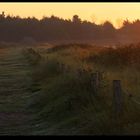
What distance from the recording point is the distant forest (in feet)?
408

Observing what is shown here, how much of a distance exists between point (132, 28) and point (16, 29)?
39.1 m

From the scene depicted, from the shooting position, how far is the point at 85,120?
12062 millimetres

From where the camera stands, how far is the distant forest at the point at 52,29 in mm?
124375

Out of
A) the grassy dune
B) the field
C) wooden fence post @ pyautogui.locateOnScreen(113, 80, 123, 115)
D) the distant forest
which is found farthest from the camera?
the distant forest

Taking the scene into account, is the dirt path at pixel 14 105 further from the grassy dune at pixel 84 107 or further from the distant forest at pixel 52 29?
the distant forest at pixel 52 29

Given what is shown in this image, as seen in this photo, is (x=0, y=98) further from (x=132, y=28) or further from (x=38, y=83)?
A: (x=132, y=28)

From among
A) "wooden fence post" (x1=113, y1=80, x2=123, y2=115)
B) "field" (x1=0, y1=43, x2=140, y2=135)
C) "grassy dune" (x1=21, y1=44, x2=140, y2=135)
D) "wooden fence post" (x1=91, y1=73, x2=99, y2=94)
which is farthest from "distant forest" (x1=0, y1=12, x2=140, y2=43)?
"wooden fence post" (x1=113, y1=80, x2=123, y2=115)

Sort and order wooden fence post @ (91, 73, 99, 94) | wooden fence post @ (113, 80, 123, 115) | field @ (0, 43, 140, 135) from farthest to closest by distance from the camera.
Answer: wooden fence post @ (91, 73, 99, 94) < wooden fence post @ (113, 80, 123, 115) < field @ (0, 43, 140, 135)

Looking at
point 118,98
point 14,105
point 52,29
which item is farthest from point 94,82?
point 52,29

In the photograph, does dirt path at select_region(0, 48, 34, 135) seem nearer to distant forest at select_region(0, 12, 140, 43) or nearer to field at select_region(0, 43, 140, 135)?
field at select_region(0, 43, 140, 135)

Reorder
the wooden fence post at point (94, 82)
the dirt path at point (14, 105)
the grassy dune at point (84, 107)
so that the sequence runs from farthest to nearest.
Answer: the wooden fence post at point (94, 82) → the dirt path at point (14, 105) → the grassy dune at point (84, 107)

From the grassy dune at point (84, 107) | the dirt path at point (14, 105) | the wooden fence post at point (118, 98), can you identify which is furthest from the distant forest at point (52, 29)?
the wooden fence post at point (118, 98)

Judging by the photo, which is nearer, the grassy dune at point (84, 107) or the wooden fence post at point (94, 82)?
the grassy dune at point (84, 107)

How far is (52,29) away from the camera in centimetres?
13050
